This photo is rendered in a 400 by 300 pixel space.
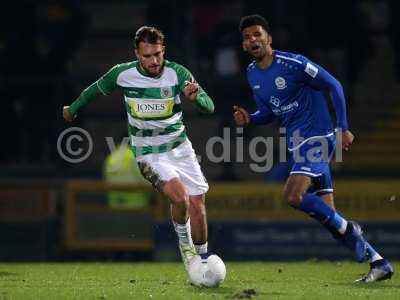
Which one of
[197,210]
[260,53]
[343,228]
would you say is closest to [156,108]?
[197,210]

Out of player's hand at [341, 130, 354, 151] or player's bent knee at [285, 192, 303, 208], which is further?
player's bent knee at [285, 192, 303, 208]

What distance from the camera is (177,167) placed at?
9266 millimetres

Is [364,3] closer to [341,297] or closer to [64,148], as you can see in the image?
[64,148]

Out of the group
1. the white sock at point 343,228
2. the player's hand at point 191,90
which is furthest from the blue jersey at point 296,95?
the player's hand at point 191,90

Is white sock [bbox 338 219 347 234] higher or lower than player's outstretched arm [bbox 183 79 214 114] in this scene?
lower

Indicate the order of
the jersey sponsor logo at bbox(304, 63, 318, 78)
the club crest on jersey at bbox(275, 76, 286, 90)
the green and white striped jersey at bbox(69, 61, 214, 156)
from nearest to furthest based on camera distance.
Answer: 1. the green and white striped jersey at bbox(69, 61, 214, 156)
2. the jersey sponsor logo at bbox(304, 63, 318, 78)
3. the club crest on jersey at bbox(275, 76, 286, 90)

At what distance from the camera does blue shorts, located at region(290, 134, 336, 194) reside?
381 inches

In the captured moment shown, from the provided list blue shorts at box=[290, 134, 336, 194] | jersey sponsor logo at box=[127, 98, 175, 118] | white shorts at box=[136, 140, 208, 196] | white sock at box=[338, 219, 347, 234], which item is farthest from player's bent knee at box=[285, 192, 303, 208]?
jersey sponsor logo at box=[127, 98, 175, 118]

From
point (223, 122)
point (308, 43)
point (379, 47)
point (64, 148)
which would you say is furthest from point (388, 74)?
point (64, 148)

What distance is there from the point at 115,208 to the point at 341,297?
6166mm

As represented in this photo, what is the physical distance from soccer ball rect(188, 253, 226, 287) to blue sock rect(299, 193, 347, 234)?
1070mm

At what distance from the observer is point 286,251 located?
1389cm

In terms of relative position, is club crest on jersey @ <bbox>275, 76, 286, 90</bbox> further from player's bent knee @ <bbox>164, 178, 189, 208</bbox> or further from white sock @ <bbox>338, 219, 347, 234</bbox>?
player's bent knee @ <bbox>164, 178, 189, 208</bbox>

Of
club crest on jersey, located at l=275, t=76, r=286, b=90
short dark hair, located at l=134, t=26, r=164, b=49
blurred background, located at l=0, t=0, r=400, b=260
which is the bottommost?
blurred background, located at l=0, t=0, r=400, b=260
